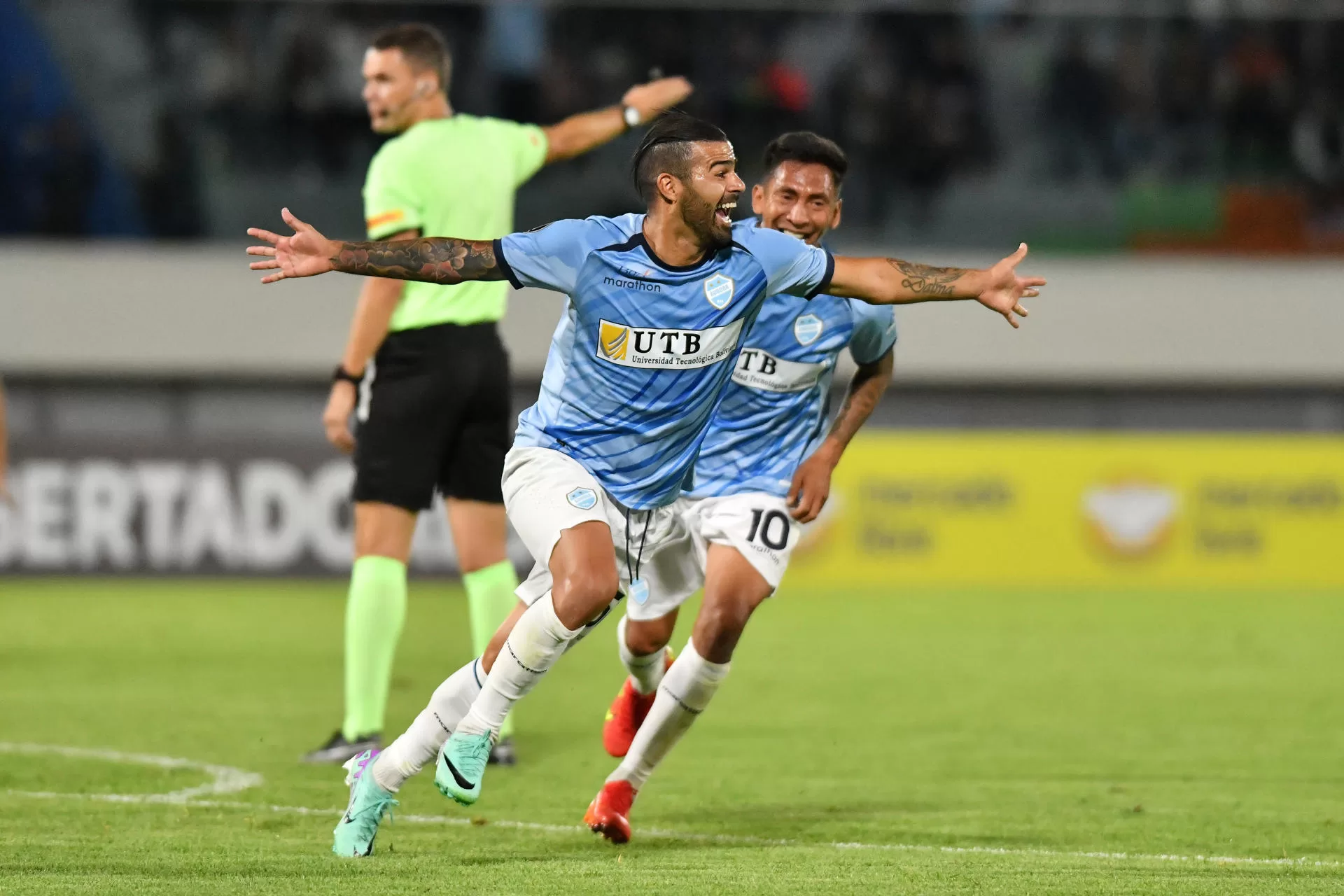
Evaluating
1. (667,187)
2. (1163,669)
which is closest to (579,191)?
(1163,669)

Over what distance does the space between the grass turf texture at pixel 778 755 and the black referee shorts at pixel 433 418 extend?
3.51 ft

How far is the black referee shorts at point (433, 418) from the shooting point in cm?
706

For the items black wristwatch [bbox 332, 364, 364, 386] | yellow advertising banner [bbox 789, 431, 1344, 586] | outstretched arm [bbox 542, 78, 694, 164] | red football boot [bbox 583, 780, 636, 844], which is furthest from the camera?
yellow advertising banner [bbox 789, 431, 1344, 586]

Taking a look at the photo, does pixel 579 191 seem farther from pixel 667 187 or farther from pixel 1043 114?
pixel 667 187

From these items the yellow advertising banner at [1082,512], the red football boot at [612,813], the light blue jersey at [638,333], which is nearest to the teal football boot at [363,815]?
Answer: the red football boot at [612,813]

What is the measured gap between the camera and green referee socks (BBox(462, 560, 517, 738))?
7.21 m

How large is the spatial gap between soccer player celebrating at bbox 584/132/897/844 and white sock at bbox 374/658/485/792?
880mm

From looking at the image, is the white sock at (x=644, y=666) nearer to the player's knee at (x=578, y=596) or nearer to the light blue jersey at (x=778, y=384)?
the light blue jersey at (x=778, y=384)

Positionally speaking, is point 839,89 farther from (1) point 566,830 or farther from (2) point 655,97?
(1) point 566,830

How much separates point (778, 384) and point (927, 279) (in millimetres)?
1136

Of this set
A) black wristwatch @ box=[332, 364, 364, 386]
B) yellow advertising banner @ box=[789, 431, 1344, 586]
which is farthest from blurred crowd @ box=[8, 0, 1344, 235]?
black wristwatch @ box=[332, 364, 364, 386]

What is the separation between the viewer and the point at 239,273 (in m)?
19.5

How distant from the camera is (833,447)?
6.14 meters

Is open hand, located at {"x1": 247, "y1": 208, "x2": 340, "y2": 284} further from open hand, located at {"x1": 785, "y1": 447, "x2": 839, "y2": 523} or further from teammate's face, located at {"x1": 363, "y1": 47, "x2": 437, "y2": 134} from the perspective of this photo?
teammate's face, located at {"x1": 363, "y1": 47, "x2": 437, "y2": 134}
